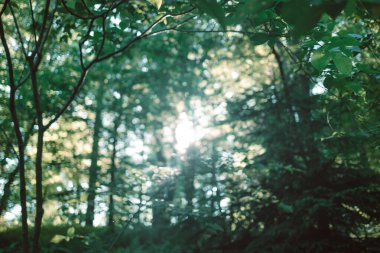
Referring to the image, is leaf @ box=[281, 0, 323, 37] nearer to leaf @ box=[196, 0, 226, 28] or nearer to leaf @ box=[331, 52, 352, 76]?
leaf @ box=[196, 0, 226, 28]

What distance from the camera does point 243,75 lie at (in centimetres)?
1148

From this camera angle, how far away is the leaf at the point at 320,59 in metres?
1.51

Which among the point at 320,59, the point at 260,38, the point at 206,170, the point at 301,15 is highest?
the point at 206,170

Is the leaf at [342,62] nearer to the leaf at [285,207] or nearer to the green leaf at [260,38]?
the green leaf at [260,38]

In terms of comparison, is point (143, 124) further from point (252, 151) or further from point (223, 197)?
point (252, 151)

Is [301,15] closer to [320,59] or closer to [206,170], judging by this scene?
[320,59]

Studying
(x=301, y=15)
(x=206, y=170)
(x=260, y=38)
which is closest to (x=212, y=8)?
(x=301, y=15)

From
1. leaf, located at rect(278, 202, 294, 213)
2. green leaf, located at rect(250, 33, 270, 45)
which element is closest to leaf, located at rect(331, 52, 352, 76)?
green leaf, located at rect(250, 33, 270, 45)

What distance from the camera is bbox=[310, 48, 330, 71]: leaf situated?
4.96 feet

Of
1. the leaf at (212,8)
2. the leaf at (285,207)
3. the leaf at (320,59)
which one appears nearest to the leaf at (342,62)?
the leaf at (320,59)

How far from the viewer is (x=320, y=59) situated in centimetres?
155

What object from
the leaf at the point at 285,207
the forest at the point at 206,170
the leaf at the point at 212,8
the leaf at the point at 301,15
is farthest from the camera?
the leaf at the point at 285,207

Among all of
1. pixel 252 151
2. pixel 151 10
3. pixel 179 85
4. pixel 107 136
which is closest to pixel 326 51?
pixel 151 10

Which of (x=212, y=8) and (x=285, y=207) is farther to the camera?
(x=285, y=207)
